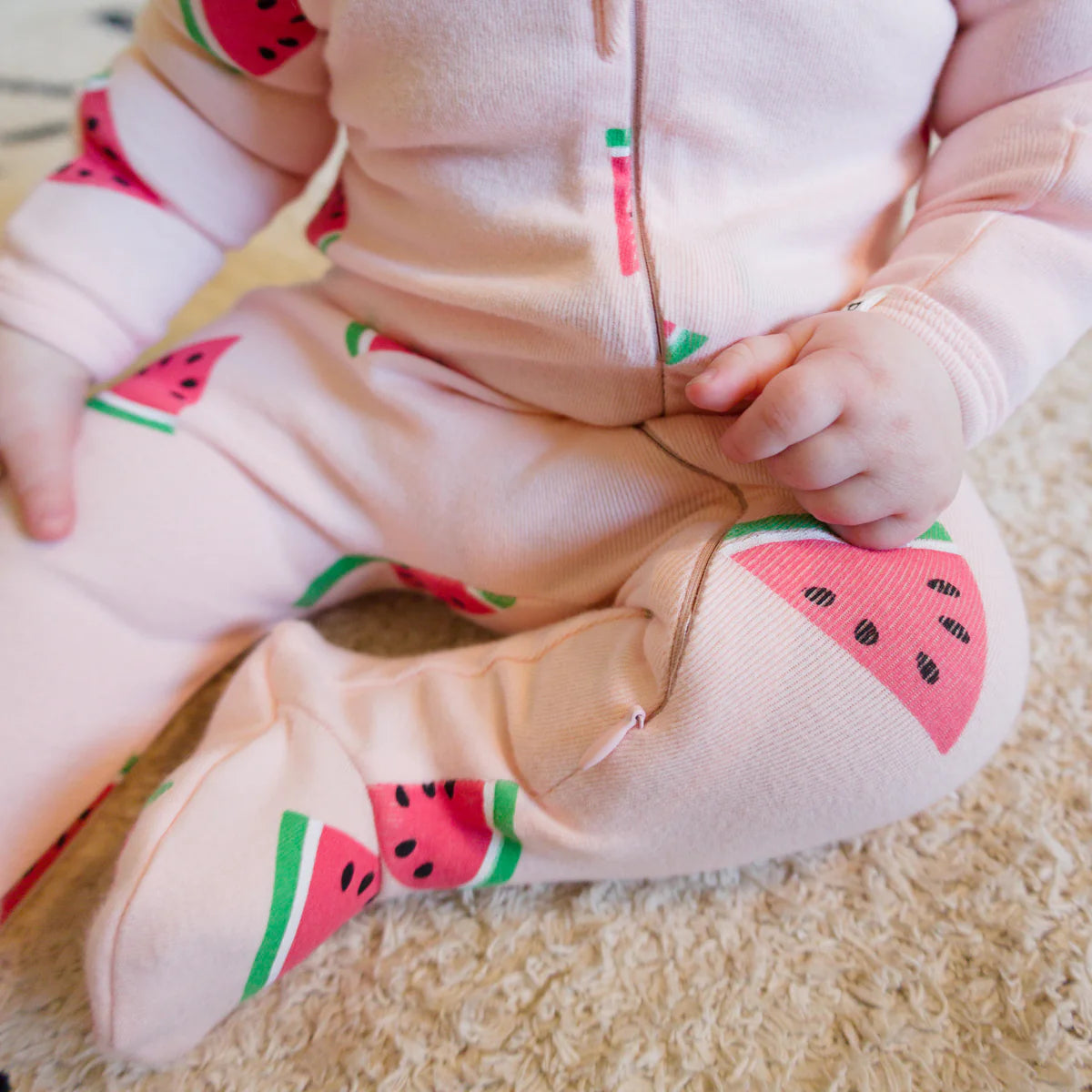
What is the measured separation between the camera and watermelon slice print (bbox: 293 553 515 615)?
0.53 meters

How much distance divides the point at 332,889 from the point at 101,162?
494 mm

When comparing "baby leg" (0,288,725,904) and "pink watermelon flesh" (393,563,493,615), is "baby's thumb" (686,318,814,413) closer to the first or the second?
"baby leg" (0,288,725,904)

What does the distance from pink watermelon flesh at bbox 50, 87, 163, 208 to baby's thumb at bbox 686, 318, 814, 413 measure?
41 centimetres

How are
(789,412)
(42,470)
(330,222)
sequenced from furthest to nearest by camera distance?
(330,222) → (42,470) → (789,412)

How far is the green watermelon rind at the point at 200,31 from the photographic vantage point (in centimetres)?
53

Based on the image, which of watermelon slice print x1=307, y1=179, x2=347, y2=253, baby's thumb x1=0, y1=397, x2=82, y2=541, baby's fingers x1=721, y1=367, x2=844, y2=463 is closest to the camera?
baby's fingers x1=721, y1=367, x2=844, y2=463

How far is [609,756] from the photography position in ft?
1.32

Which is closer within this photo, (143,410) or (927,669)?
(927,669)

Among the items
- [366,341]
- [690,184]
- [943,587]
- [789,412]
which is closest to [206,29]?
[366,341]

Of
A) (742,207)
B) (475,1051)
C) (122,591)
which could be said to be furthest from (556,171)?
(475,1051)

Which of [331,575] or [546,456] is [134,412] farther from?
[546,456]

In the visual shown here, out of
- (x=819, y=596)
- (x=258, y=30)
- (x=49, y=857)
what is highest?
(x=258, y=30)

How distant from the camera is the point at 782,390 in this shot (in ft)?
1.21

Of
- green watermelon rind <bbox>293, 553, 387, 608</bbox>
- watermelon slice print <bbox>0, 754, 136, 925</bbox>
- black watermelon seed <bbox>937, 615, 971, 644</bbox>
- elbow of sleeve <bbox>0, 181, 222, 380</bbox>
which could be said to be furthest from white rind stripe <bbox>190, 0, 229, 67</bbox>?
black watermelon seed <bbox>937, 615, 971, 644</bbox>
